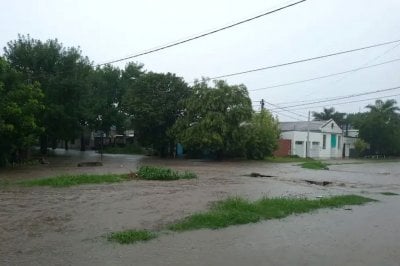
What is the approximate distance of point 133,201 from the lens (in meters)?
14.3

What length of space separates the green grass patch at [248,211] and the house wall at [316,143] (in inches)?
1758

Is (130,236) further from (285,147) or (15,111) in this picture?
(285,147)

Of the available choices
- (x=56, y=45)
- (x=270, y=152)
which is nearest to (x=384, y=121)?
(x=270, y=152)

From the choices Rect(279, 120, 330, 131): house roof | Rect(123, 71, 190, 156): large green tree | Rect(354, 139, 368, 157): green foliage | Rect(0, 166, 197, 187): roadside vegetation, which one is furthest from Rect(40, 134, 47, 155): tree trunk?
Rect(354, 139, 368, 157): green foliage

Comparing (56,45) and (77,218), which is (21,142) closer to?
(56,45)

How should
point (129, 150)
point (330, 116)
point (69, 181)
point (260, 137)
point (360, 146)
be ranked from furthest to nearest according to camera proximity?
point (330, 116), point (360, 146), point (129, 150), point (260, 137), point (69, 181)

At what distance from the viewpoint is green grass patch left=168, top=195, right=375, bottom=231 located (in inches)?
414

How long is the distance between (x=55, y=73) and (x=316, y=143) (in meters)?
38.6

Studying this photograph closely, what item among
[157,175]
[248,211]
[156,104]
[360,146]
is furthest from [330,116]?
[248,211]

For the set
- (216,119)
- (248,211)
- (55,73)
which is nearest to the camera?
(248,211)

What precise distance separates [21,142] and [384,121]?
54.7 meters

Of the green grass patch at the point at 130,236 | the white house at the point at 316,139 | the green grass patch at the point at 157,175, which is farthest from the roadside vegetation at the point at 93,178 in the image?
the white house at the point at 316,139

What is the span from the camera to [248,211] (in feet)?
39.3

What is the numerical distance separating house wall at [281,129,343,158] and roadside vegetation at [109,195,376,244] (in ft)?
147
